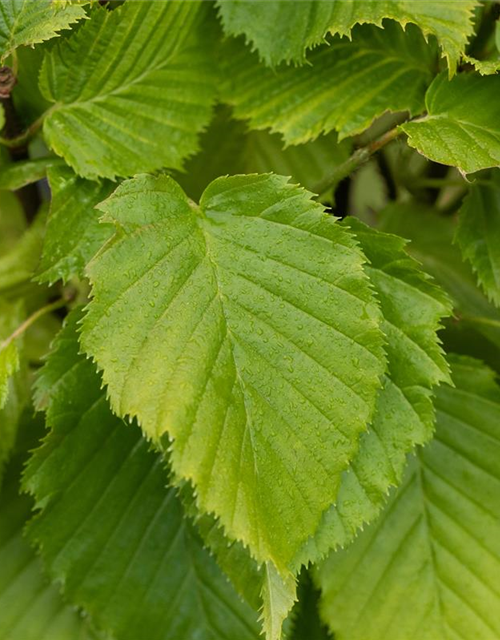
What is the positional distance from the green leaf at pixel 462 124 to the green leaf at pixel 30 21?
18 centimetres

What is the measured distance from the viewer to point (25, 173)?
0.45 m

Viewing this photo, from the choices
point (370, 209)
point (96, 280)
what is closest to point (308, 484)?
point (96, 280)

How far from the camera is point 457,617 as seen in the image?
438 millimetres

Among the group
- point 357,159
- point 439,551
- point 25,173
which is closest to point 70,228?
point 25,173

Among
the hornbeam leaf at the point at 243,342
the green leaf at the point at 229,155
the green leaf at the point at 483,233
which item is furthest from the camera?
the green leaf at the point at 229,155

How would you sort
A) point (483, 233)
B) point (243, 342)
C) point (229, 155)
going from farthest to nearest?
point (229, 155)
point (483, 233)
point (243, 342)

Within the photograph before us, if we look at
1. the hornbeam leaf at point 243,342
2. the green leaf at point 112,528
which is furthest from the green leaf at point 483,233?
the green leaf at point 112,528

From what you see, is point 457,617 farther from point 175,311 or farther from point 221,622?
point 175,311

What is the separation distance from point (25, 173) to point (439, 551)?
35 centimetres

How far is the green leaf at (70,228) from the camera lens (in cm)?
41

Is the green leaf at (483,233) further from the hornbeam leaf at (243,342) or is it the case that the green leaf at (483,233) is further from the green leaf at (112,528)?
the green leaf at (112,528)

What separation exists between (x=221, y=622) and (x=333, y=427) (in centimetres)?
20

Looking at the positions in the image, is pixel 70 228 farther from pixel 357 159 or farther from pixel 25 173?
pixel 357 159

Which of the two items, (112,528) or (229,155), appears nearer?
(112,528)
